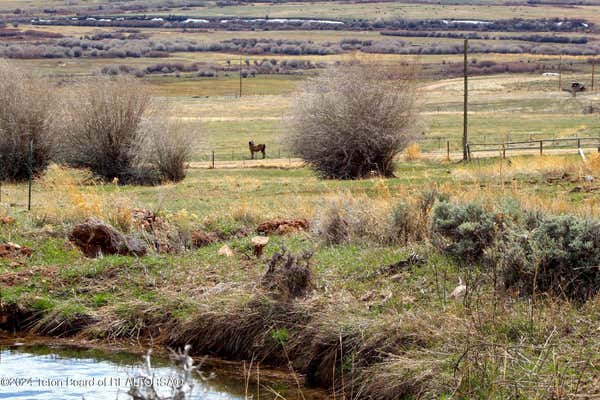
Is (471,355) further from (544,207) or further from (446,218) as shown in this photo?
(544,207)

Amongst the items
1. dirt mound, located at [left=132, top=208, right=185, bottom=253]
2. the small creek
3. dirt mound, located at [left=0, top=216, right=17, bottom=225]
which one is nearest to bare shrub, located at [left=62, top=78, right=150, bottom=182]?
dirt mound, located at [left=0, top=216, right=17, bottom=225]

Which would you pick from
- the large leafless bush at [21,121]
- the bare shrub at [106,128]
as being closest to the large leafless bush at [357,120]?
the bare shrub at [106,128]

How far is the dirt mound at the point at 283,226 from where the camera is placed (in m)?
17.0

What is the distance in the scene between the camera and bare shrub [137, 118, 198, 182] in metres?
42.3

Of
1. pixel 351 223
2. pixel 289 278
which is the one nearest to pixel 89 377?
pixel 289 278

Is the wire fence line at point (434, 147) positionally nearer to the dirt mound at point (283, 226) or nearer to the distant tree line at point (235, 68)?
the dirt mound at point (283, 226)

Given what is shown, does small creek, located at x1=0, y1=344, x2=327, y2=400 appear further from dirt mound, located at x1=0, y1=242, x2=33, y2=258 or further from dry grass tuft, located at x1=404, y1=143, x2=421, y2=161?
dry grass tuft, located at x1=404, y1=143, x2=421, y2=161

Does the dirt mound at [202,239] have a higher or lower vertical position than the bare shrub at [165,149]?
higher

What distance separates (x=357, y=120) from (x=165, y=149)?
28.4 ft

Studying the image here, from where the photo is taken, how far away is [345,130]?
42.2 metres

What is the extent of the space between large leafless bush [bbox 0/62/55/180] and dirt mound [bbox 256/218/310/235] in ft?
82.9

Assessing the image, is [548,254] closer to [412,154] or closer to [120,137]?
[120,137]

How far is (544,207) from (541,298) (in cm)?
401

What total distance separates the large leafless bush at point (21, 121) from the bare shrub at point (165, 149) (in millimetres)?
4138
